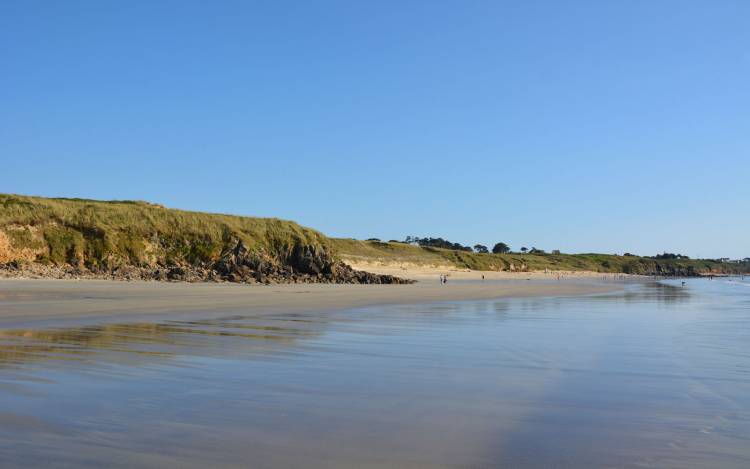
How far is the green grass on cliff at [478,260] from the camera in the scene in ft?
263

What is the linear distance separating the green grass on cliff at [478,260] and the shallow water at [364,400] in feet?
187

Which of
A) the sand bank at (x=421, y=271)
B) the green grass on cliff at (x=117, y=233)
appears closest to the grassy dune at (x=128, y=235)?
the green grass on cliff at (x=117, y=233)

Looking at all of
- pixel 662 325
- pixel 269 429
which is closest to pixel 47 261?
pixel 662 325

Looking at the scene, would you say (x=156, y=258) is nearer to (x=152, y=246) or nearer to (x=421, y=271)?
(x=152, y=246)

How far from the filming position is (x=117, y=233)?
3672 cm

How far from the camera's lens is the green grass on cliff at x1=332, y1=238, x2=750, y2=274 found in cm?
8006

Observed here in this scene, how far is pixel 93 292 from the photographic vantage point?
21438mm

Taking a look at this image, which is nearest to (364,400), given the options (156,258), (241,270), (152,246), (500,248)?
(241,270)

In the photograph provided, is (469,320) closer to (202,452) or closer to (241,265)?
(202,452)

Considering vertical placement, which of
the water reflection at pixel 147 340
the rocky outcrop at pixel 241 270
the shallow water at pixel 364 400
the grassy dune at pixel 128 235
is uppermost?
the grassy dune at pixel 128 235

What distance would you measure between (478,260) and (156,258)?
215ft

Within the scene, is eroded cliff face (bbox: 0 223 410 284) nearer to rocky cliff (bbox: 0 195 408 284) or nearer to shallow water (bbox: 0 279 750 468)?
rocky cliff (bbox: 0 195 408 284)

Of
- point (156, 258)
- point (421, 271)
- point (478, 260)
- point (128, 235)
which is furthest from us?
point (478, 260)

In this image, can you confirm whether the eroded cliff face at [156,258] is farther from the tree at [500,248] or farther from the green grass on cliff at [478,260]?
the tree at [500,248]
